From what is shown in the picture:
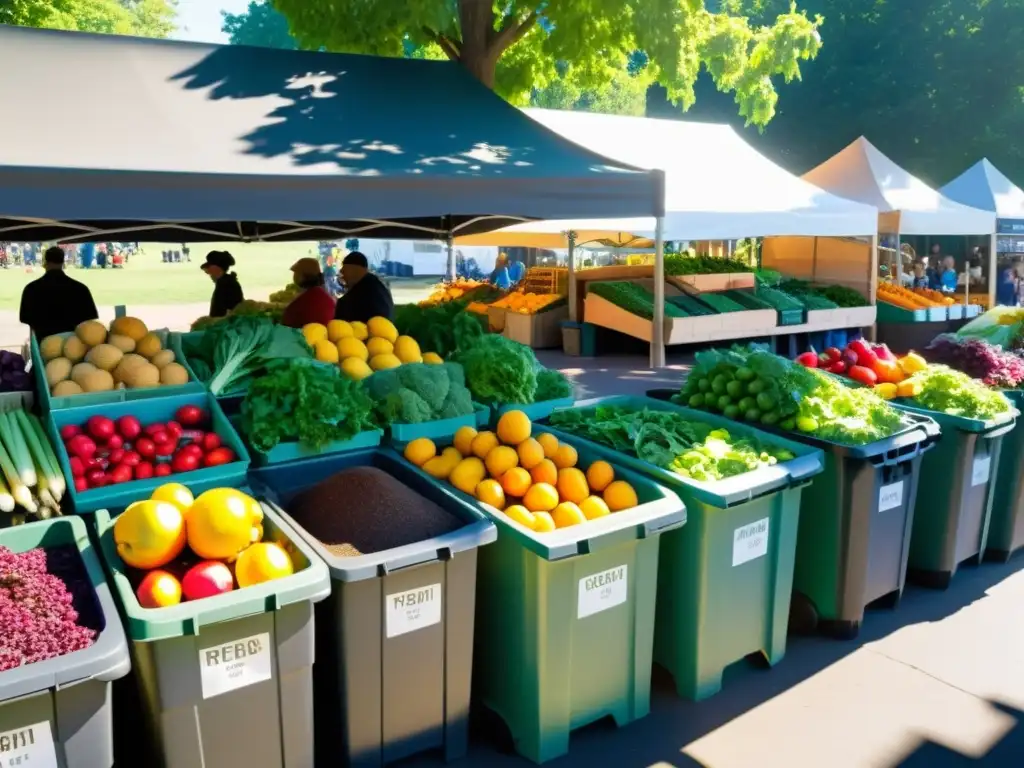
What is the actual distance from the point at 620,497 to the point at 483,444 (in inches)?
25.5

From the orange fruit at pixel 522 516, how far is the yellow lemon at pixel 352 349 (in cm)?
166

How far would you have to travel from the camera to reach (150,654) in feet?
7.86

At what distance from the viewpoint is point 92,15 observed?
25.9 metres

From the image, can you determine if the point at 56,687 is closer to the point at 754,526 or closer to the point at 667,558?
the point at 667,558

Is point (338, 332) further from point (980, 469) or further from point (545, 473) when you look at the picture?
point (980, 469)

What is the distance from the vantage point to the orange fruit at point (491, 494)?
3.36m

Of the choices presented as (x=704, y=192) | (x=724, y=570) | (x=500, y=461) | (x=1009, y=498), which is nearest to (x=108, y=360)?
(x=500, y=461)

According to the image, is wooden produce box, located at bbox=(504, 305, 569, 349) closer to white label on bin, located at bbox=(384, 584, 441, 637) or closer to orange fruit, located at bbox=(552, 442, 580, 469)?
orange fruit, located at bbox=(552, 442, 580, 469)

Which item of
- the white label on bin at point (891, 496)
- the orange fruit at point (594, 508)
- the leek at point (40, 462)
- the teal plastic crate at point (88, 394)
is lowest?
the white label on bin at point (891, 496)

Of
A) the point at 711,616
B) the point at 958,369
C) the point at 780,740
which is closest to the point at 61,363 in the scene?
the point at 711,616

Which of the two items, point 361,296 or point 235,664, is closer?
point 235,664

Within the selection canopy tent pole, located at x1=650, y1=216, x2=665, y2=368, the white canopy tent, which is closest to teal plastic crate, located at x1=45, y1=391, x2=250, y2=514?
the white canopy tent

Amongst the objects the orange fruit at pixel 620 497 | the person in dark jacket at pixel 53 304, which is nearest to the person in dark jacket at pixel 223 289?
the person in dark jacket at pixel 53 304

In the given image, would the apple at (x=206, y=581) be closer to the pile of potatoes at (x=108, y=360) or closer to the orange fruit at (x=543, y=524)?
the orange fruit at (x=543, y=524)
